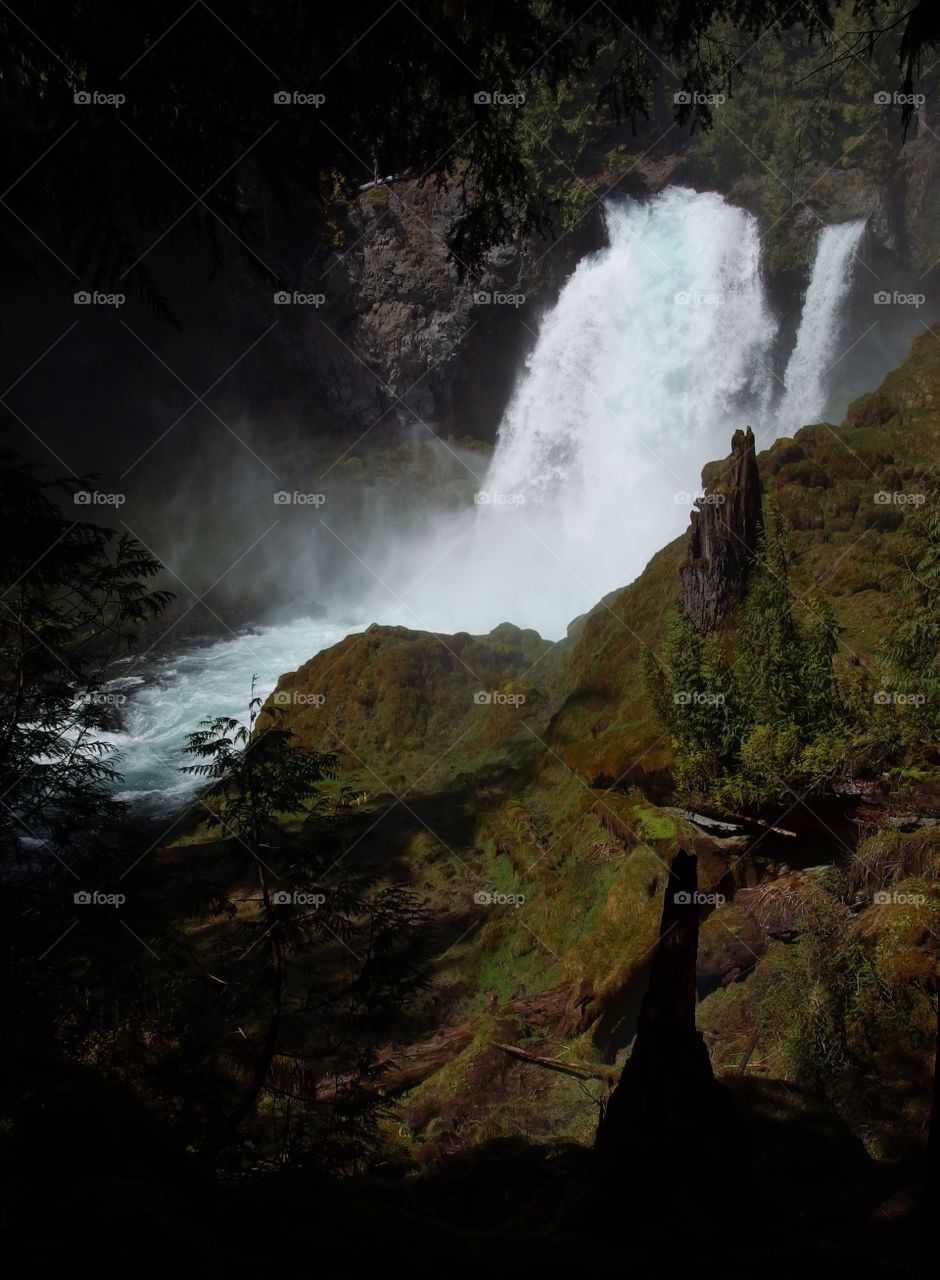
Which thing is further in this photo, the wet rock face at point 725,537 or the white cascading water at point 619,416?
the white cascading water at point 619,416

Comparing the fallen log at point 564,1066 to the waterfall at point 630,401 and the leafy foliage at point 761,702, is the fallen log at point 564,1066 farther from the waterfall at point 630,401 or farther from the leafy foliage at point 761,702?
the waterfall at point 630,401

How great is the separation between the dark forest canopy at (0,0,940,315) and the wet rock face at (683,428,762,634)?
5459 mm

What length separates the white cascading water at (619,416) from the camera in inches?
957

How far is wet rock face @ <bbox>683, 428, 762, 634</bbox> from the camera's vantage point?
932cm

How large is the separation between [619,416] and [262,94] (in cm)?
2387

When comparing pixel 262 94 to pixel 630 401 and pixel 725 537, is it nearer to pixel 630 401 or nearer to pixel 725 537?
pixel 725 537

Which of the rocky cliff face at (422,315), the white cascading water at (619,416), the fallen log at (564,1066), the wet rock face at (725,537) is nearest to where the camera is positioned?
the fallen log at (564,1066)

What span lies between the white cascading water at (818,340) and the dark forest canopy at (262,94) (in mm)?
22008

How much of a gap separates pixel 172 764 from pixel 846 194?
1062 inches

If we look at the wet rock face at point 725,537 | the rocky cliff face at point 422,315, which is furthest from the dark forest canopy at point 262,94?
the rocky cliff face at point 422,315

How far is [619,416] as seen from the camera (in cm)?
2577

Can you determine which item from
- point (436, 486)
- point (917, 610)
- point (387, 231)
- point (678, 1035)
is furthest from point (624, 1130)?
point (387, 231)

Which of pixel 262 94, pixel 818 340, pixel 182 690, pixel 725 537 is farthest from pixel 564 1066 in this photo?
pixel 818 340

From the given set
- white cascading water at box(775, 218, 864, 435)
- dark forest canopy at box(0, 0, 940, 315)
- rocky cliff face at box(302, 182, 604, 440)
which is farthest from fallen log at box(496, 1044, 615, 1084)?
rocky cliff face at box(302, 182, 604, 440)
